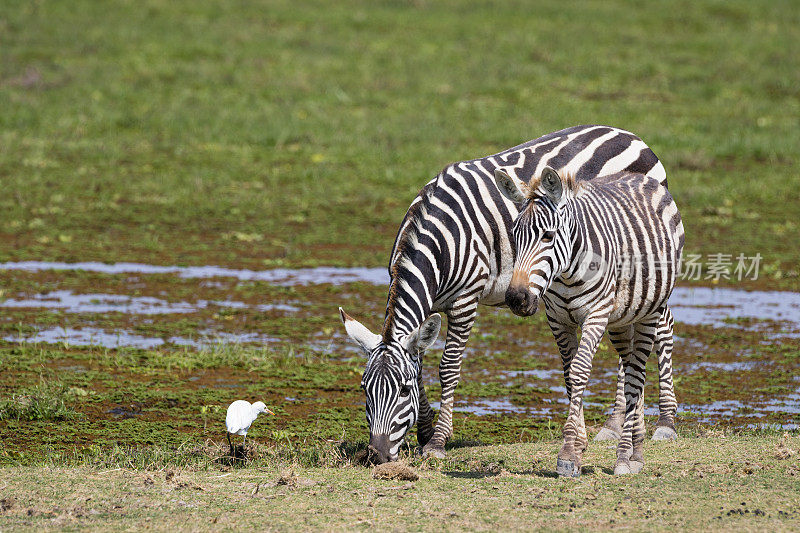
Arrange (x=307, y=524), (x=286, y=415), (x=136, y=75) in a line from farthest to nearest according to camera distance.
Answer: (x=136, y=75), (x=286, y=415), (x=307, y=524)

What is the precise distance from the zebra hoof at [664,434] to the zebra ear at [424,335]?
244cm

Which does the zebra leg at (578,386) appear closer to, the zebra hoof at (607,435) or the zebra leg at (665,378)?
the zebra hoof at (607,435)

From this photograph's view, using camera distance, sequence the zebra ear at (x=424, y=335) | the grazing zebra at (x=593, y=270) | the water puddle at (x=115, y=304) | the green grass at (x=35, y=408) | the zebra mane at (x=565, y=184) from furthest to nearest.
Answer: the water puddle at (x=115, y=304) < the green grass at (x=35, y=408) < the zebra ear at (x=424, y=335) < the zebra mane at (x=565, y=184) < the grazing zebra at (x=593, y=270)

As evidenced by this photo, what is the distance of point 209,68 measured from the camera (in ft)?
86.7

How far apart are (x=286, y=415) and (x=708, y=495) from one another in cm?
406

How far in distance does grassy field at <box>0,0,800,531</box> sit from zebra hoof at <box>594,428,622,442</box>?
31 cm

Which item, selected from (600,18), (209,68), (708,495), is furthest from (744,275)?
(600,18)

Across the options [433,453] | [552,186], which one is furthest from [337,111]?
[552,186]

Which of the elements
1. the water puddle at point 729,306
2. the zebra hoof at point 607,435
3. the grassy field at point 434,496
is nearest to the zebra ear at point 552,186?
the grassy field at point 434,496

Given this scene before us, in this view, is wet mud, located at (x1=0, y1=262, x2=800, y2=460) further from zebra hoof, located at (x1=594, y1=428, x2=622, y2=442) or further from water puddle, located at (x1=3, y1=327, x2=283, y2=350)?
zebra hoof, located at (x1=594, y1=428, x2=622, y2=442)

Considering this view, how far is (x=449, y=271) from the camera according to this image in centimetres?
821

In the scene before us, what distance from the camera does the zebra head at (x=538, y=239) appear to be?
646 cm

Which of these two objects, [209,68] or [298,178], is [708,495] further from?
[209,68]

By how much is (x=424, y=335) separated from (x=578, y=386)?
1129mm
